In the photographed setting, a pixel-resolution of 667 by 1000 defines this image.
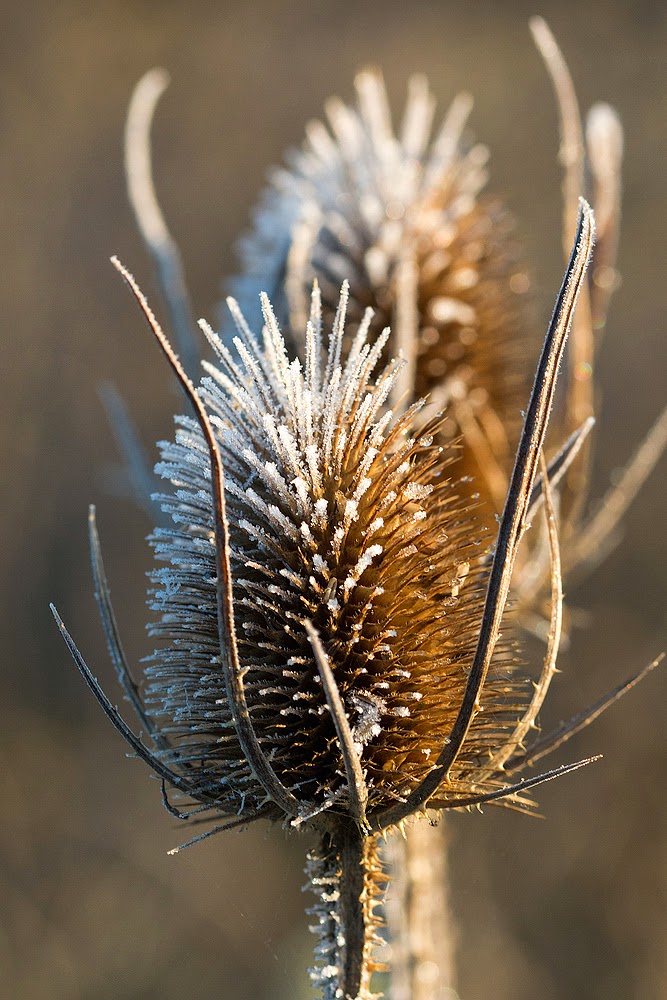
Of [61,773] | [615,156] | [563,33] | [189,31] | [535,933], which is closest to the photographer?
[615,156]

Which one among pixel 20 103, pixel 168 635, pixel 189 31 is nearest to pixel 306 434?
pixel 168 635

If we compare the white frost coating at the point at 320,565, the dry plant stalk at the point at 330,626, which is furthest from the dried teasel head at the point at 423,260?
the white frost coating at the point at 320,565

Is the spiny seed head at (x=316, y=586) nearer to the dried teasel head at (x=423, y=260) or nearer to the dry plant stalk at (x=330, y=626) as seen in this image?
the dry plant stalk at (x=330, y=626)

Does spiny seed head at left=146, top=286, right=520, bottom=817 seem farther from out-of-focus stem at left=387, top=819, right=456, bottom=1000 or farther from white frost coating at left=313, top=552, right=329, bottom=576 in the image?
out-of-focus stem at left=387, top=819, right=456, bottom=1000

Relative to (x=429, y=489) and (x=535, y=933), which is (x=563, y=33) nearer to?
(x=535, y=933)

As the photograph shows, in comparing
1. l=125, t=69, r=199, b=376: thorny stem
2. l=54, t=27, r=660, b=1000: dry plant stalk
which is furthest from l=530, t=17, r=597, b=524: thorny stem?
l=125, t=69, r=199, b=376: thorny stem

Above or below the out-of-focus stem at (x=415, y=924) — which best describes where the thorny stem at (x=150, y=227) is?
above

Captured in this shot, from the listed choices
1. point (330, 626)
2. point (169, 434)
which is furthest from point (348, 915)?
point (169, 434)
